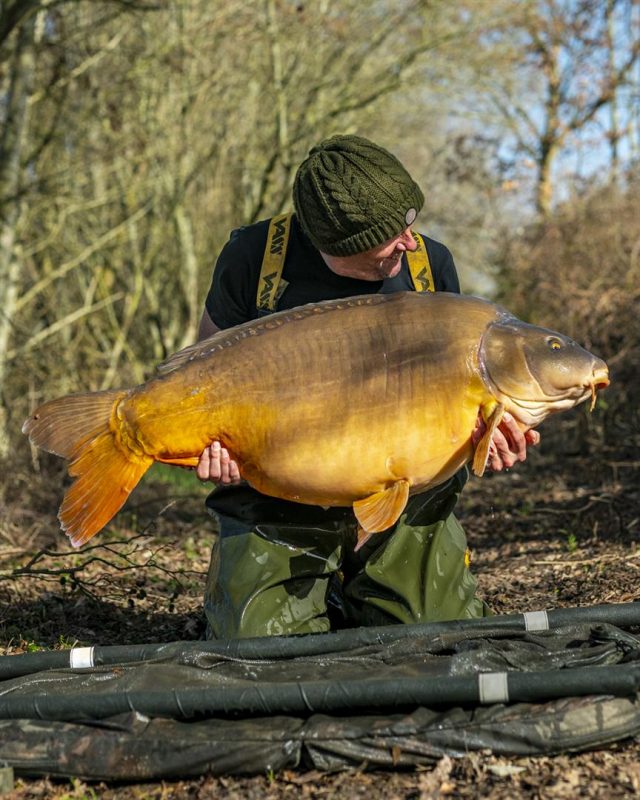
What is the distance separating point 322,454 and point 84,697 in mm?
830

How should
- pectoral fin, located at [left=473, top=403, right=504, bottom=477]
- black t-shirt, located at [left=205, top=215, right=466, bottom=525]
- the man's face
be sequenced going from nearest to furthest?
1. pectoral fin, located at [left=473, top=403, right=504, bottom=477]
2. the man's face
3. black t-shirt, located at [left=205, top=215, right=466, bottom=525]

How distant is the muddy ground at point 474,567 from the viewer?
2.10 meters

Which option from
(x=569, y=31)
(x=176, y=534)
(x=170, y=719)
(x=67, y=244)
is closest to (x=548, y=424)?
(x=176, y=534)

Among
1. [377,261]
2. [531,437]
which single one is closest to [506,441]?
[531,437]

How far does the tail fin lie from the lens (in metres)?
2.62

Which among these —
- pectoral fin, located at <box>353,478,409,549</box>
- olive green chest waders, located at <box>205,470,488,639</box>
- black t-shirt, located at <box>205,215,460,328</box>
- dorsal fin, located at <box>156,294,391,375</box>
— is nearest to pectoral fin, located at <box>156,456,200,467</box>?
dorsal fin, located at <box>156,294,391,375</box>

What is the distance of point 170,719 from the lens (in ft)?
7.48

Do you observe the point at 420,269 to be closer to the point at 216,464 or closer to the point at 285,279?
the point at 285,279

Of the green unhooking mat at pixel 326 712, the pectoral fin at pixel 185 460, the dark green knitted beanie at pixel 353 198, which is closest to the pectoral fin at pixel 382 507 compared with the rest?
the green unhooking mat at pixel 326 712

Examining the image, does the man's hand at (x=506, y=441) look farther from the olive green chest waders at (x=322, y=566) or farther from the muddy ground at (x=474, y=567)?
the muddy ground at (x=474, y=567)

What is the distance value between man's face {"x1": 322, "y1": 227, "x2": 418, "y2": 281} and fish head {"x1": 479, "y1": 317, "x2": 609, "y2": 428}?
48cm

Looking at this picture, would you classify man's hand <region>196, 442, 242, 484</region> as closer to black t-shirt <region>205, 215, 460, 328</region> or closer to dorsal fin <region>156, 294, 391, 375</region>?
dorsal fin <region>156, 294, 391, 375</region>

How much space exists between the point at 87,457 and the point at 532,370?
116 centimetres

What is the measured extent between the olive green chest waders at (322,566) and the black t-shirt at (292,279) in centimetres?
58
